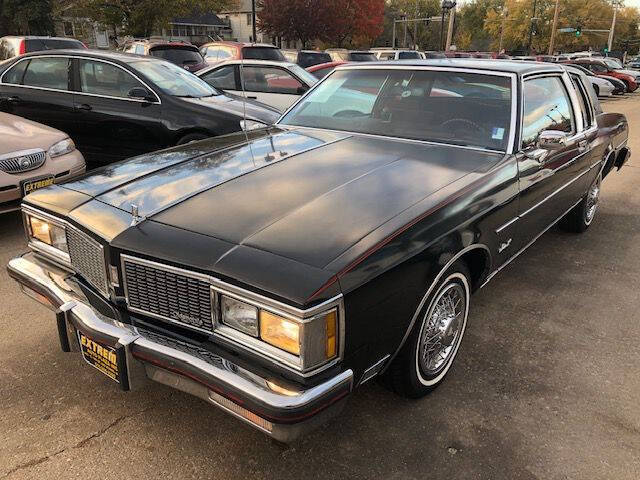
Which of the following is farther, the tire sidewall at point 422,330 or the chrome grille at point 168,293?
the tire sidewall at point 422,330

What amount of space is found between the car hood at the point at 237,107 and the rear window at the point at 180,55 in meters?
6.19

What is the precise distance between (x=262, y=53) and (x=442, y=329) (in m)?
10.8

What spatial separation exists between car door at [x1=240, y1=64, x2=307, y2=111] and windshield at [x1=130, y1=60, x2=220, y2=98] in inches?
77.0

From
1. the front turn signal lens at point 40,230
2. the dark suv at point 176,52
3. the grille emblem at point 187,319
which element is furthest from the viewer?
the dark suv at point 176,52

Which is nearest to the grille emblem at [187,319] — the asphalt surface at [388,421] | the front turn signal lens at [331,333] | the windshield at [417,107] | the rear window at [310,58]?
the front turn signal lens at [331,333]

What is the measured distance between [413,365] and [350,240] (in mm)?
775

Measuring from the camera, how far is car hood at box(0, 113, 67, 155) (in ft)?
15.4

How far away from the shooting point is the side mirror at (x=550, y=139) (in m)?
3.29

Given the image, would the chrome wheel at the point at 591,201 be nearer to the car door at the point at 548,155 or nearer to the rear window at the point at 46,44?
the car door at the point at 548,155

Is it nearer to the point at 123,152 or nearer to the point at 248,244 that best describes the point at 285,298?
the point at 248,244

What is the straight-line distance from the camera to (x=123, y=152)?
20.6 feet

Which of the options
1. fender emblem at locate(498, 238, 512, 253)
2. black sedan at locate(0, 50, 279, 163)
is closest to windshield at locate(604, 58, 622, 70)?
black sedan at locate(0, 50, 279, 163)

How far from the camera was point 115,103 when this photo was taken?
624cm

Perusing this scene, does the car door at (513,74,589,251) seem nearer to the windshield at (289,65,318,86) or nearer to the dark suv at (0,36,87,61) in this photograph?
the windshield at (289,65,318,86)
